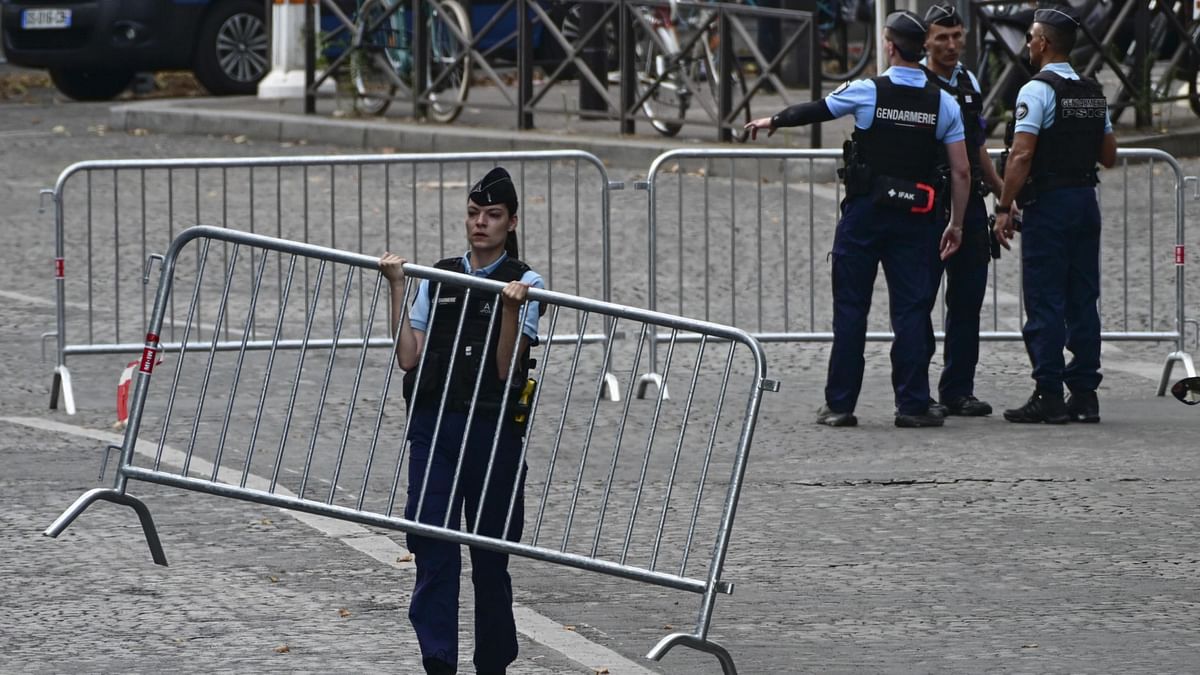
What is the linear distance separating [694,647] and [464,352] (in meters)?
0.93

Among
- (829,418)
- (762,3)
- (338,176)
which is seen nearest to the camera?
(829,418)

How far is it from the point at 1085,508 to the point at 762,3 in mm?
16087

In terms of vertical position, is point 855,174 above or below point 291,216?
above

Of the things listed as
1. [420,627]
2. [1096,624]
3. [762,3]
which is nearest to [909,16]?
[1096,624]

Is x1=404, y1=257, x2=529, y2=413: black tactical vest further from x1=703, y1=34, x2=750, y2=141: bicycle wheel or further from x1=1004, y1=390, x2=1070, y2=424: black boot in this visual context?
x1=703, y1=34, x2=750, y2=141: bicycle wheel

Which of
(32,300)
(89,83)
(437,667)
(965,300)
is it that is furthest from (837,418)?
(89,83)

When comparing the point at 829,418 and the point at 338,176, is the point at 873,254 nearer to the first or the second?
the point at 829,418

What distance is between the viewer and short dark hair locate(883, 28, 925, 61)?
8562 mm

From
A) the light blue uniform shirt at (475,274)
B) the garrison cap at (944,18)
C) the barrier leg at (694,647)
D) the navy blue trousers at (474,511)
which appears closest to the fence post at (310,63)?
the garrison cap at (944,18)

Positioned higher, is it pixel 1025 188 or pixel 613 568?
pixel 1025 188

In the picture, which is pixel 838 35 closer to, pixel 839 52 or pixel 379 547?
pixel 839 52

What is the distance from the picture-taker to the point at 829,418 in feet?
29.2

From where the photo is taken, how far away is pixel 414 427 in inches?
219

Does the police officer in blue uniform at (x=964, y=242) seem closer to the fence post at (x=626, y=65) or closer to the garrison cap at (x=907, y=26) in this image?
the garrison cap at (x=907, y=26)
